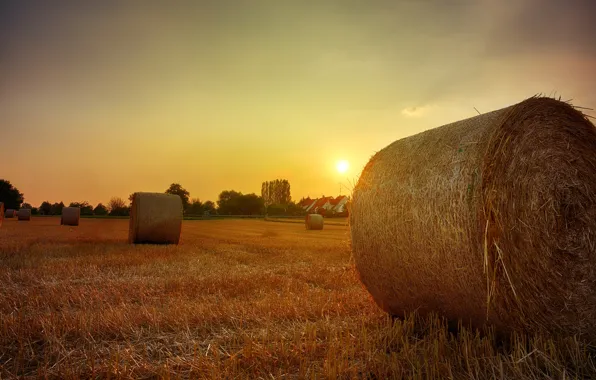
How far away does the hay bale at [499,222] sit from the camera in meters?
4.02

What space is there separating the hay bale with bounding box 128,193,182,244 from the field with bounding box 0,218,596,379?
6491 mm

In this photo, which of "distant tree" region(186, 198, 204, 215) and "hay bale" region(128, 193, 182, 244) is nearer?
"hay bale" region(128, 193, 182, 244)

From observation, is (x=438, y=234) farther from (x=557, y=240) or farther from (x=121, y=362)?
(x=121, y=362)

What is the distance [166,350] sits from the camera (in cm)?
406

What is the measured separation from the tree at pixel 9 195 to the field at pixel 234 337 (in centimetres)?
6503

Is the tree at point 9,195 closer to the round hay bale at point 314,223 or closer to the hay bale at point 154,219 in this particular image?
the round hay bale at point 314,223

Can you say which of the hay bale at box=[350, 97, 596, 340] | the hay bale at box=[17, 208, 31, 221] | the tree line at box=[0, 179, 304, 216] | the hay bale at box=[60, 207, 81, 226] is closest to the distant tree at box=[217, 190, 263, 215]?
the tree line at box=[0, 179, 304, 216]

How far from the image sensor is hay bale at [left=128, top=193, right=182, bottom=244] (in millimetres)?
14344

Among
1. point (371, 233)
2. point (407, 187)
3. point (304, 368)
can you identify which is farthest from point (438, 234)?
point (304, 368)

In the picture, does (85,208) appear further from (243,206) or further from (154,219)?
(154,219)

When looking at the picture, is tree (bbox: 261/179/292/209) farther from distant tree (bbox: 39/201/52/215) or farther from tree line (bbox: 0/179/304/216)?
distant tree (bbox: 39/201/52/215)

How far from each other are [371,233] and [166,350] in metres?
2.71

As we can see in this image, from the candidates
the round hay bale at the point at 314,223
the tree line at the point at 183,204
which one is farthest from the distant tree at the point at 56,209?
the round hay bale at the point at 314,223

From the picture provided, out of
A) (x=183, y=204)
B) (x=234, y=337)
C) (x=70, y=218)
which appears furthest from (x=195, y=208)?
(x=234, y=337)
